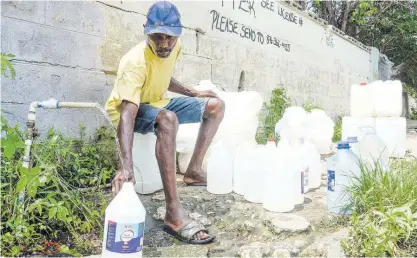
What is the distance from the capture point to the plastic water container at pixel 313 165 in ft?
9.79

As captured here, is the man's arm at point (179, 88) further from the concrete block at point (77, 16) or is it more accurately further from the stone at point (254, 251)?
the stone at point (254, 251)

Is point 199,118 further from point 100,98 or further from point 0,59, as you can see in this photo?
point 0,59

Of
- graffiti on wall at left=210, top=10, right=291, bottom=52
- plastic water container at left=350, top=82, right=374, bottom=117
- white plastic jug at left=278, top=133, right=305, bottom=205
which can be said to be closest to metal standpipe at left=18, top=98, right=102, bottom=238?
white plastic jug at left=278, top=133, right=305, bottom=205

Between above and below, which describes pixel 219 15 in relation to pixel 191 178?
above

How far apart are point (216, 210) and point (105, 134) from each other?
3.81ft

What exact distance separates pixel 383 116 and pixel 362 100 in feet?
1.09

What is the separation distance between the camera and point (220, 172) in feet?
9.29

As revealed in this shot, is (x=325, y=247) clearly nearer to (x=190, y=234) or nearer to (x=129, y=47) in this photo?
(x=190, y=234)

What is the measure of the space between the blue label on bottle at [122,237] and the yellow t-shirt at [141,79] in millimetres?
841

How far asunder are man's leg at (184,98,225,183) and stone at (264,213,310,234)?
0.84 m

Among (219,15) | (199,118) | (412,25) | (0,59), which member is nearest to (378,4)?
(412,25)

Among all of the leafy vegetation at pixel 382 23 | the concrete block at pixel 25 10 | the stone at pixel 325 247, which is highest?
the leafy vegetation at pixel 382 23

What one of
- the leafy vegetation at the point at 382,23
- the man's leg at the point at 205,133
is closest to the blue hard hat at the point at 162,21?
the man's leg at the point at 205,133

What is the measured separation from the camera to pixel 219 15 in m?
4.58
